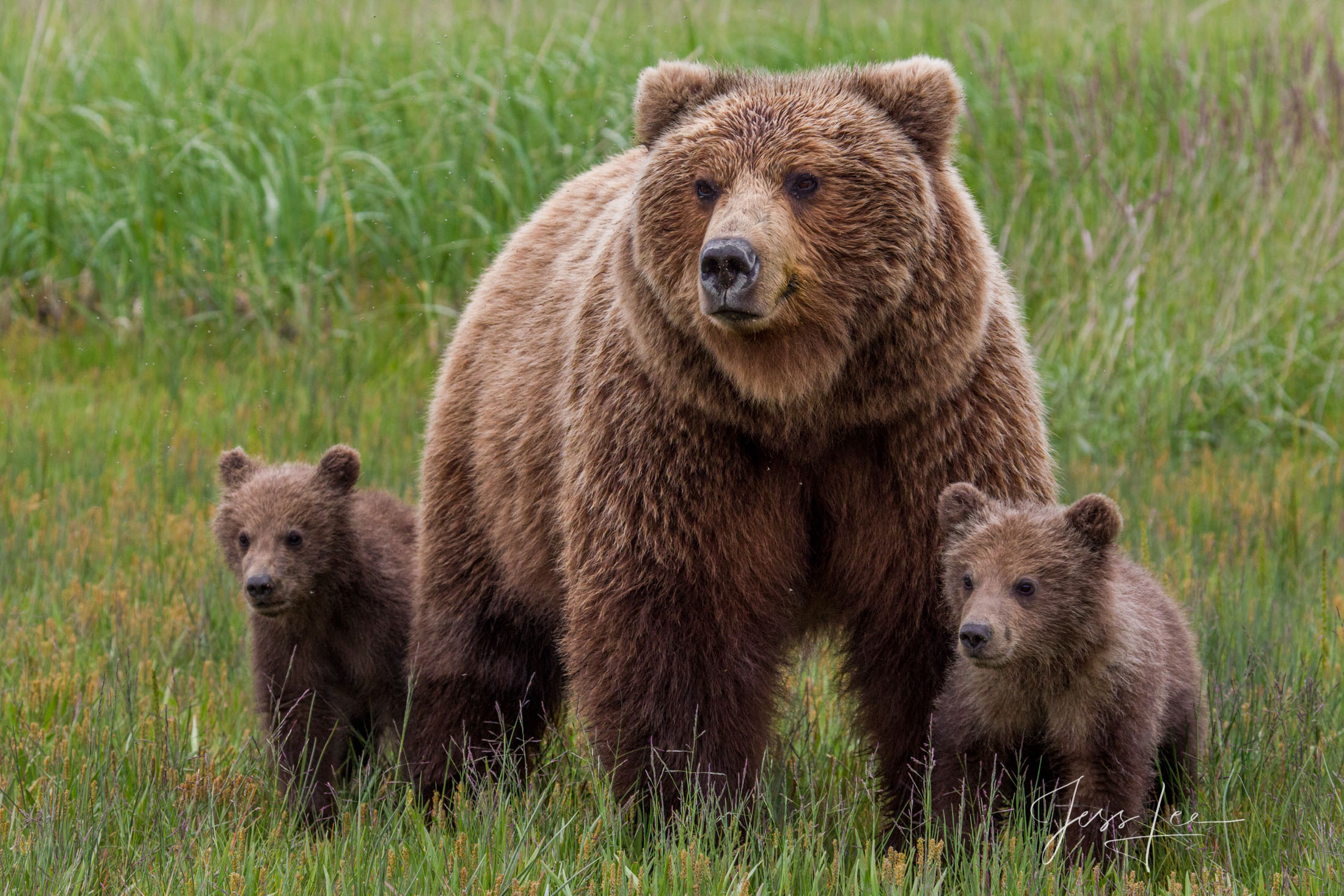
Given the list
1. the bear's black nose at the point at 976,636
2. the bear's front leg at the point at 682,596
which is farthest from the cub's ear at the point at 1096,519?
the bear's front leg at the point at 682,596

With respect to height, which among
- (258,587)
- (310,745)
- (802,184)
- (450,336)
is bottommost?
(450,336)

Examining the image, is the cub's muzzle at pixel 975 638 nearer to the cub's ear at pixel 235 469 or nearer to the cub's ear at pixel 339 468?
the cub's ear at pixel 339 468

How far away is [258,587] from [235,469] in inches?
29.7

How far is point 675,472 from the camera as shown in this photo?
4.29 meters

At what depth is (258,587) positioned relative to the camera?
509 cm

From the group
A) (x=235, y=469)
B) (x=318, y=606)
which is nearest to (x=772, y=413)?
(x=318, y=606)

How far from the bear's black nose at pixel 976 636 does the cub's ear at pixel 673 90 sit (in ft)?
5.14

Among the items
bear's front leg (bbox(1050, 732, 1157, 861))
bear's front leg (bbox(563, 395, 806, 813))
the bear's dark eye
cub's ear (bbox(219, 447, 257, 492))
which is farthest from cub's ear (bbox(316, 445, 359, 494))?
bear's front leg (bbox(1050, 732, 1157, 861))

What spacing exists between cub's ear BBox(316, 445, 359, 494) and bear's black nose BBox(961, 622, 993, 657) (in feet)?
7.98

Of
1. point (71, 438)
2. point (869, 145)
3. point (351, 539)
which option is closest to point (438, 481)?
point (351, 539)

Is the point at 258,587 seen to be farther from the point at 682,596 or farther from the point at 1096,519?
the point at 1096,519

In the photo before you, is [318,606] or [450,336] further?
[450,336]

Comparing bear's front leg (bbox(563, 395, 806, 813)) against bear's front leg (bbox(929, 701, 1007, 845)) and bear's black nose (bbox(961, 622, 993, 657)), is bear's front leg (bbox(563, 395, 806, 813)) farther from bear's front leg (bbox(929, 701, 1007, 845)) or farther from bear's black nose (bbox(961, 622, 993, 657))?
bear's black nose (bbox(961, 622, 993, 657))

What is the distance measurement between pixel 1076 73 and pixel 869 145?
824 centimetres
